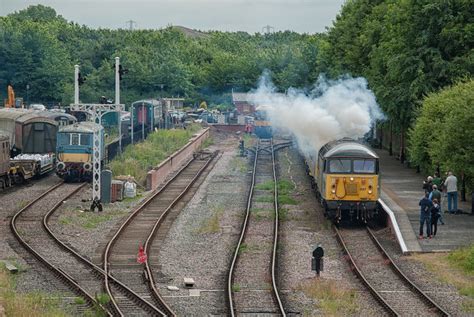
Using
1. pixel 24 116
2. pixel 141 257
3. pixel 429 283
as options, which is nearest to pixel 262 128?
pixel 24 116

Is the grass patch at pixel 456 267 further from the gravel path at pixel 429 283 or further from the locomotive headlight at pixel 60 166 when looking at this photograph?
the locomotive headlight at pixel 60 166

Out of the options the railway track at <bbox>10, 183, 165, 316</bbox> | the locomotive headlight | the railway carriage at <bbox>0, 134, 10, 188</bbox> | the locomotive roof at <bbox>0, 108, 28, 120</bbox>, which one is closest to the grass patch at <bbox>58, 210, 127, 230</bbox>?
the railway track at <bbox>10, 183, 165, 316</bbox>

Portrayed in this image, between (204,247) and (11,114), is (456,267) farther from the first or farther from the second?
(11,114)

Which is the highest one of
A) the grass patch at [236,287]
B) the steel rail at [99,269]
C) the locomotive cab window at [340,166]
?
the locomotive cab window at [340,166]

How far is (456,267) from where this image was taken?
75.0 ft

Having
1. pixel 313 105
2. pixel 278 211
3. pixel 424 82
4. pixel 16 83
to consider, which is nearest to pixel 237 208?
pixel 278 211

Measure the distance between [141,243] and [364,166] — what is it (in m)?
7.48

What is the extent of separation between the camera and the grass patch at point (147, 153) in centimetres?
4292

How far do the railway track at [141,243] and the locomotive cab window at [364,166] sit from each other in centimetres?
622

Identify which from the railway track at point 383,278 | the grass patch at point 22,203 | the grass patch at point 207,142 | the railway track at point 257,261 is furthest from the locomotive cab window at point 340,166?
the grass patch at point 207,142

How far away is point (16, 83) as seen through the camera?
86688 mm

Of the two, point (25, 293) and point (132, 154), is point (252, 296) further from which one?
point (132, 154)

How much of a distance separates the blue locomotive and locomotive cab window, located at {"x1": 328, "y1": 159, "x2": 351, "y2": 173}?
15062 mm

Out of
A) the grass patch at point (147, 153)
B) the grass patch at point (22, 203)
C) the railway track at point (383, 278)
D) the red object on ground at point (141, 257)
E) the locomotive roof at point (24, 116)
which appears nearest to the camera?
the railway track at point (383, 278)
